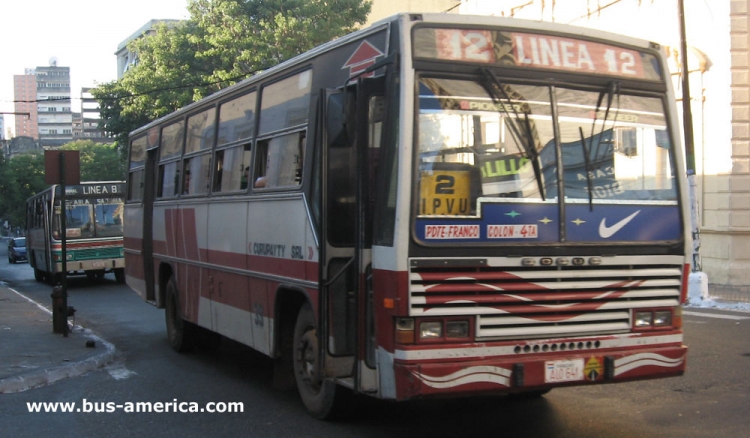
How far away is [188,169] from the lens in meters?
10.9

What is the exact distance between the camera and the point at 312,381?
7.32 m

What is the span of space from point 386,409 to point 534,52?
133 inches

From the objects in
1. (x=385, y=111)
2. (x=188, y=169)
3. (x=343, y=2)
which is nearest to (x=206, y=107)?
(x=188, y=169)

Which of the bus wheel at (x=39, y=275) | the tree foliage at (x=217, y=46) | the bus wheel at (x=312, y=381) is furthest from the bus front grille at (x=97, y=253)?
the bus wheel at (x=312, y=381)

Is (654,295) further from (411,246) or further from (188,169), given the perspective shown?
(188,169)

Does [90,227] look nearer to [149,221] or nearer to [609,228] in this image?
[149,221]

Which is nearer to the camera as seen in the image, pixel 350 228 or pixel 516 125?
pixel 516 125

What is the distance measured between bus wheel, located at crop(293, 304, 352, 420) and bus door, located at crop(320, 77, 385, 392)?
14.8 inches

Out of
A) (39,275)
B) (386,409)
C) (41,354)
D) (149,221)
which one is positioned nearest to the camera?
(386,409)

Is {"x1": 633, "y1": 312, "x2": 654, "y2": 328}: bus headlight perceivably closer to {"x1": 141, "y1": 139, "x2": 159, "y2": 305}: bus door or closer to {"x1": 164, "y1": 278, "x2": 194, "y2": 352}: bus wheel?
{"x1": 164, "y1": 278, "x2": 194, "y2": 352}: bus wheel

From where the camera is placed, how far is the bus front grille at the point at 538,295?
5.70 metres

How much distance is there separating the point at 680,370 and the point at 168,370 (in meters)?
6.12

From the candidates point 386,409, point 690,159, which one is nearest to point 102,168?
point 690,159

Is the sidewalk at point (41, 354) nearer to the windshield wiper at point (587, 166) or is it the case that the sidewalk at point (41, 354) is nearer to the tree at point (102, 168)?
the windshield wiper at point (587, 166)
